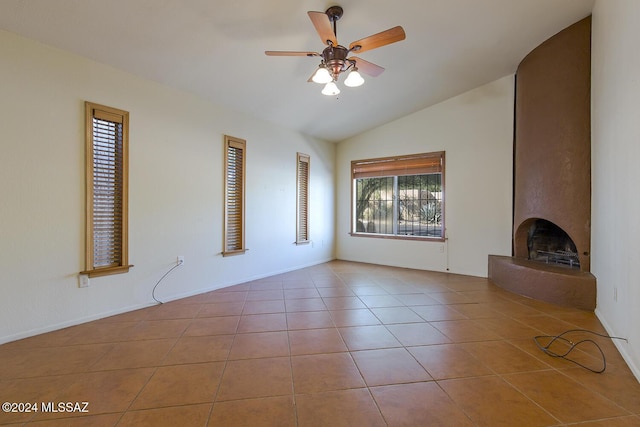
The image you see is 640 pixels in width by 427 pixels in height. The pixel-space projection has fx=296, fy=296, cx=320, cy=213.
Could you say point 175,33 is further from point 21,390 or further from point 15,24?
point 21,390

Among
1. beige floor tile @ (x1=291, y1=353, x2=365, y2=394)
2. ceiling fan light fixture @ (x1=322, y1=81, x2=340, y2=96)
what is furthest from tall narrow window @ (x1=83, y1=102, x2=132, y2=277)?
beige floor tile @ (x1=291, y1=353, x2=365, y2=394)

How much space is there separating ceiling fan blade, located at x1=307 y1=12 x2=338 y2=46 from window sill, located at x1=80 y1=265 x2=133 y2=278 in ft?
10.1

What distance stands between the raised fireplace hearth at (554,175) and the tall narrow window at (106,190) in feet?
16.3

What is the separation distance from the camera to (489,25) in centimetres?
327

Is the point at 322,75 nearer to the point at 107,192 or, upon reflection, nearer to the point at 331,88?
the point at 331,88

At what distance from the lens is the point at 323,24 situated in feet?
7.47

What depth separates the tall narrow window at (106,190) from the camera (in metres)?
2.97

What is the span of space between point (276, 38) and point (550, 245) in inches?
184

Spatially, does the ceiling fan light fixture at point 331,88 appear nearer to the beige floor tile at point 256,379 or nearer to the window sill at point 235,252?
the beige floor tile at point 256,379

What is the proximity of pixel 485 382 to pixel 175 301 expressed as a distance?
132 inches

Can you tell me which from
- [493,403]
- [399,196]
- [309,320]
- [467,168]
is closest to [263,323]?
[309,320]

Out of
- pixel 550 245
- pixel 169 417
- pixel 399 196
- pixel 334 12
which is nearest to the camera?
pixel 169 417

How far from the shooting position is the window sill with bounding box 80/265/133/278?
2979 mm

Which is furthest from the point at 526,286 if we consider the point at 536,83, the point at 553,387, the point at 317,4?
the point at 317,4
